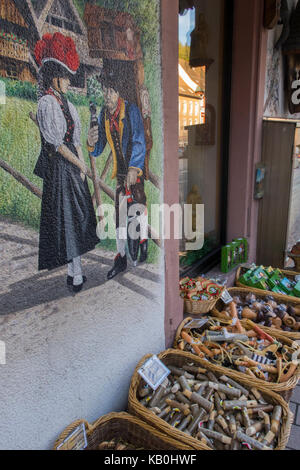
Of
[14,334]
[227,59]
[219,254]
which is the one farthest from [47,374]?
[227,59]

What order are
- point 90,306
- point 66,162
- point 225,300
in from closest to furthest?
point 66,162 → point 90,306 → point 225,300

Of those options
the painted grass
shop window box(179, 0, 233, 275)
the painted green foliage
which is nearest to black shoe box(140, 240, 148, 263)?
the painted green foliage

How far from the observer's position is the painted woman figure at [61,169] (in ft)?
5.16

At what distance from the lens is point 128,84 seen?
2.05 m

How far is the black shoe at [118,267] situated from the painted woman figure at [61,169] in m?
0.24

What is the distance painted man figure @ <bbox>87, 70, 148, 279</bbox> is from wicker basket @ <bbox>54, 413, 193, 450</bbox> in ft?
2.67

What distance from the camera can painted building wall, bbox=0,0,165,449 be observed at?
1.49 meters

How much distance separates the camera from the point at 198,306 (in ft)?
9.52

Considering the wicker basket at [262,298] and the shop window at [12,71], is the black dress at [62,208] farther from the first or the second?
the wicker basket at [262,298]

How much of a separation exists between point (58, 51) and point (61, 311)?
126 centimetres

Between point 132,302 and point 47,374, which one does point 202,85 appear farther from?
point 47,374

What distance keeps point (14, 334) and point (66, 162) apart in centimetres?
85

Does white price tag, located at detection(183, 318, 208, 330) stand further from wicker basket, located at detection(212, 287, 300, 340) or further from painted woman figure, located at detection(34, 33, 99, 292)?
painted woman figure, located at detection(34, 33, 99, 292)

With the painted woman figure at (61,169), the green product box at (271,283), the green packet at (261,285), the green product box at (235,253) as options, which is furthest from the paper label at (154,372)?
the green product box at (235,253)
